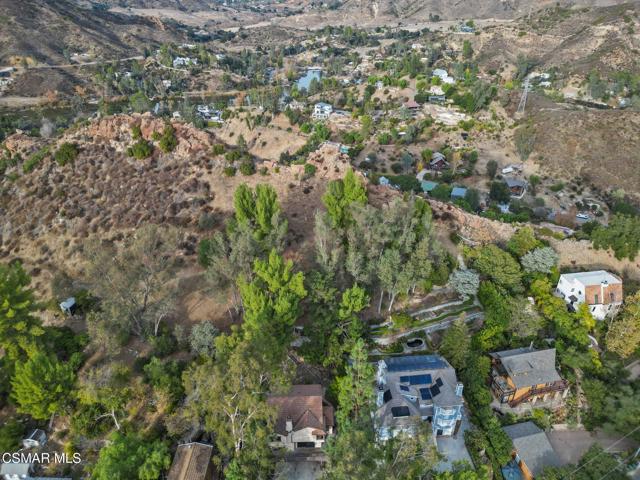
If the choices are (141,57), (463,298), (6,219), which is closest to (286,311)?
(463,298)

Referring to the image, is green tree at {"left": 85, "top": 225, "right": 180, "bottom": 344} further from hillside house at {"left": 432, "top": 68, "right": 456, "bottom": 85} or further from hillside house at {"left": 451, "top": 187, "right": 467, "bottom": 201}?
hillside house at {"left": 432, "top": 68, "right": 456, "bottom": 85}

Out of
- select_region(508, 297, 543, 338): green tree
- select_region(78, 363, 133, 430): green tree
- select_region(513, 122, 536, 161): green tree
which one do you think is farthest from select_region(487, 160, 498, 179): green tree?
select_region(78, 363, 133, 430): green tree

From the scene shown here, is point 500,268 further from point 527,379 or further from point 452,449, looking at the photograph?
point 452,449

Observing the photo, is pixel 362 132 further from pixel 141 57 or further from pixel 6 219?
pixel 141 57

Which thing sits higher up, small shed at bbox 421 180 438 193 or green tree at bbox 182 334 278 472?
green tree at bbox 182 334 278 472

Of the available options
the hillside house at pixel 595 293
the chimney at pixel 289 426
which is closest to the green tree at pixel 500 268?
the hillside house at pixel 595 293

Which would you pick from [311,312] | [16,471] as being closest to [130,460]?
[16,471]

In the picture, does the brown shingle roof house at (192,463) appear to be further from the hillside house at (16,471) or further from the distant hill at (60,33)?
the distant hill at (60,33)
